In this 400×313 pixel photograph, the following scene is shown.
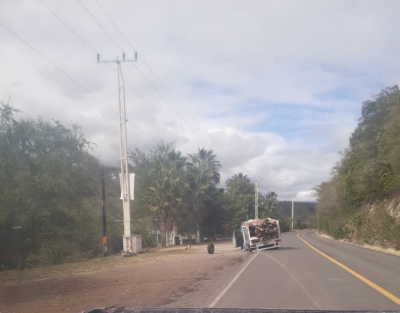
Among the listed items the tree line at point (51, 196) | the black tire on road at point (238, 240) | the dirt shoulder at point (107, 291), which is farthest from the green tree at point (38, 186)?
the black tire on road at point (238, 240)

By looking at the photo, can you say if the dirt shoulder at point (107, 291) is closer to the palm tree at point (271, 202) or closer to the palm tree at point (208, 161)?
the palm tree at point (208, 161)

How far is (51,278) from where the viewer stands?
21.2 meters

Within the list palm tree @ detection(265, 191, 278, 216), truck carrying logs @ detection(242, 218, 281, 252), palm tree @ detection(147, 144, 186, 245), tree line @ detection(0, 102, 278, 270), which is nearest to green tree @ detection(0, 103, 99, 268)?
tree line @ detection(0, 102, 278, 270)

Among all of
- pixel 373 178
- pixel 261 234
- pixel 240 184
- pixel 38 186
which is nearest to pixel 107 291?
pixel 38 186

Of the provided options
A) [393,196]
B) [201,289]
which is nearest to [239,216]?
[393,196]

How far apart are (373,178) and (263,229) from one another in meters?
15.1

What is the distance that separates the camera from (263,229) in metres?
36.8

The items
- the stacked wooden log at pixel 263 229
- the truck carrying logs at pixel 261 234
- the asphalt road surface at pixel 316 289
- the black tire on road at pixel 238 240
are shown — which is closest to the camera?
the asphalt road surface at pixel 316 289

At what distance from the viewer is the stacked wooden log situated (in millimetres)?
36594

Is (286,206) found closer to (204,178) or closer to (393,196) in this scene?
(204,178)

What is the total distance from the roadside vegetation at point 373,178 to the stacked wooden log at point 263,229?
7.65 metres

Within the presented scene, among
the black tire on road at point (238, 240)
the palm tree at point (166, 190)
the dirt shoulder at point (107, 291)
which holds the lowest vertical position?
the black tire on road at point (238, 240)

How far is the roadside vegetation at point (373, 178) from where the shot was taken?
37.1m

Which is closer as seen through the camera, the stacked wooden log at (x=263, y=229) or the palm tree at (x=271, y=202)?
the stacked wooden log at (x=263, y=229)
